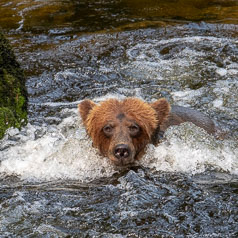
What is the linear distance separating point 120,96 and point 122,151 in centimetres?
362

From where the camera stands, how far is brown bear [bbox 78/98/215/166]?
710cm

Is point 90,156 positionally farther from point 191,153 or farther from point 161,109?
point 191,153

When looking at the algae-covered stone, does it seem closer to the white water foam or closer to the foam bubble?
the white water foam

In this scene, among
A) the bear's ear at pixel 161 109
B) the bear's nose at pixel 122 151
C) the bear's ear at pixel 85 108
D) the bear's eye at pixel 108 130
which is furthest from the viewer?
the bear's ear at pixel 85 108

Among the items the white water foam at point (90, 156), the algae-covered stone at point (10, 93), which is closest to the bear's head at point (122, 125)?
the white water foam at point (90, 156)

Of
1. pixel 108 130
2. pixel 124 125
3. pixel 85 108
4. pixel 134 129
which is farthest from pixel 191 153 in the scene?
pixel 85 108

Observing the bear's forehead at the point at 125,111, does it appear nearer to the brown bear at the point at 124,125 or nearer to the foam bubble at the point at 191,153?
the brown bear at the point at 124,125

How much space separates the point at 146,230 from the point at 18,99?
414cm

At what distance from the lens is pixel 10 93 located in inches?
338

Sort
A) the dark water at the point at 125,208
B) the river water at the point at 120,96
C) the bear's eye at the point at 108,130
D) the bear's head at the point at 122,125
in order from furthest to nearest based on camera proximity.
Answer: the bear's eye at the point at 108,130, the bear's head at the point at 122,125, the river water at the point at 120,96, the dark water at the point at 125,208

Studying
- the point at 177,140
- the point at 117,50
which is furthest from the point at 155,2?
the point at 177,140

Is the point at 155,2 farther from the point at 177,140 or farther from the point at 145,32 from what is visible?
the point at 177,140

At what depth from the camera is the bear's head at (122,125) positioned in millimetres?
7090

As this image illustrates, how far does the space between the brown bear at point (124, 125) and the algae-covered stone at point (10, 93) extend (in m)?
1.36
